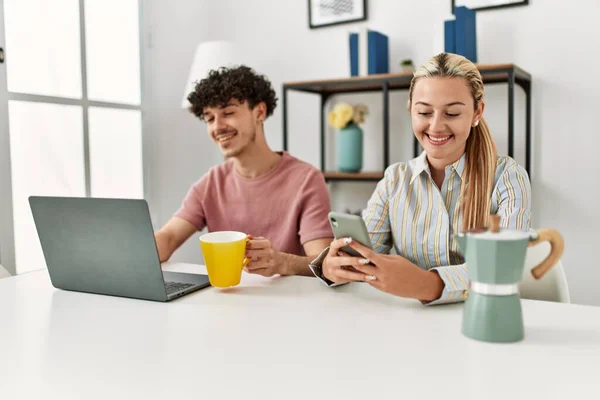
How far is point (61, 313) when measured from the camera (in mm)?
1069

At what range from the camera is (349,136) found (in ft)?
8.69

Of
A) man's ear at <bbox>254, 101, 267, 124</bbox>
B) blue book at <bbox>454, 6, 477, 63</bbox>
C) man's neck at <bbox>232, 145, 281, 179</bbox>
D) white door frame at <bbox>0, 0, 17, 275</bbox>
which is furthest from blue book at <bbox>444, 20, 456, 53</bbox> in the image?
white door frame at <bbox>0, 0, 17, 275</bbox>

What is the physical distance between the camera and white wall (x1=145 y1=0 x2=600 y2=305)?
2350 mm

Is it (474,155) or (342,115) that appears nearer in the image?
(474,155)

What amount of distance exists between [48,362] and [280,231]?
1020mm

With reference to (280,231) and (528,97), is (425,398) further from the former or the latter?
(528,97)

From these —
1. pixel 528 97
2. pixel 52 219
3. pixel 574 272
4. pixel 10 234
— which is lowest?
pixel 574 272

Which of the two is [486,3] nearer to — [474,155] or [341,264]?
[474,155]

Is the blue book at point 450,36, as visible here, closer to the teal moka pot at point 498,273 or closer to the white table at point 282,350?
the white table at point 282,350

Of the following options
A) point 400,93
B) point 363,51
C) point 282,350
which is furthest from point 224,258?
point 400,93

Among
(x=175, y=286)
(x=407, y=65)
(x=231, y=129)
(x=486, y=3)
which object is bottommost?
(x=175, y=286)

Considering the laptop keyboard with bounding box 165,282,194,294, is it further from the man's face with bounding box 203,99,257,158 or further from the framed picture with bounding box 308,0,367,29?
the framed picture with bounding box 308,0,367,29

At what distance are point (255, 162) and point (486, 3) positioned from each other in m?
1.38

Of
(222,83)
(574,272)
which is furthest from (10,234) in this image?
(574,272)
